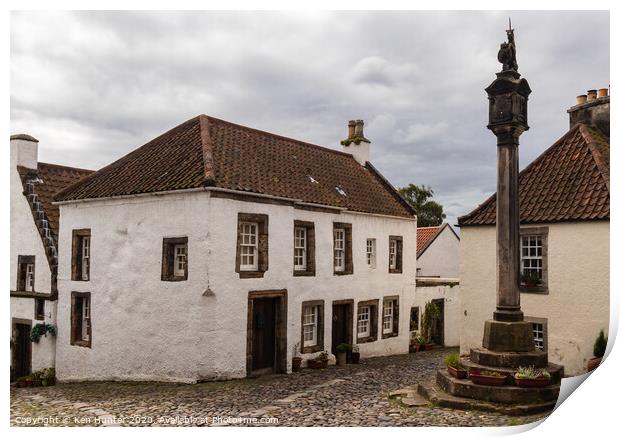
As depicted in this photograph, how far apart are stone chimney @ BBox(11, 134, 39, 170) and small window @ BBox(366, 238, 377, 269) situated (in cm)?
876

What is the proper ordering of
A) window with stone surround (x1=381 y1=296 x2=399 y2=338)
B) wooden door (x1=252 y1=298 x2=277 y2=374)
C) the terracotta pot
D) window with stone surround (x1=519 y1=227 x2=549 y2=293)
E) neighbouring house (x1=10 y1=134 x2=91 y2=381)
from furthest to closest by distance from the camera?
window with stone surround (x1=381 y1=296 x2=399 y2=338) → the terracotta pot → wooden door (x1=252 y1=298 x2=277 y2=374) → neighbouring house (x1=10 y1=134 x2=91 y2=381) → window with stone surround (x1=519 y1=227 x2=549 y2=293)

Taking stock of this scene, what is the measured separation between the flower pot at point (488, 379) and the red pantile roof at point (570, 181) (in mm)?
3170

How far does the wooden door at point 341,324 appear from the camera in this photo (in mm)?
14391

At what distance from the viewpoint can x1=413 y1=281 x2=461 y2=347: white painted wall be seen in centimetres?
1806

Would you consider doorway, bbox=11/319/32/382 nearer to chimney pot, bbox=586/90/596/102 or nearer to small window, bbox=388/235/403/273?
small window, bbox=388/235/403/273

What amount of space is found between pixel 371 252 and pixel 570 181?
668cm

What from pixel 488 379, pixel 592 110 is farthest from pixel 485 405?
pixel 592 110

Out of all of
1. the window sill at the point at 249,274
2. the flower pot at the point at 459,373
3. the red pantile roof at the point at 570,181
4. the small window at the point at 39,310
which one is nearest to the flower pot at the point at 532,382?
the flower pot at the point at 459,373

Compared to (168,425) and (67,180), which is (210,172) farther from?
(168,425)

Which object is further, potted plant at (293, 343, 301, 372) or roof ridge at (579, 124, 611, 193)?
potted plant at (293, 343, 301, 372)

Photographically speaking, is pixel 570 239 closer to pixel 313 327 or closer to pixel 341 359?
pixel 313 327

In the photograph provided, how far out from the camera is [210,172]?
10.8 meters

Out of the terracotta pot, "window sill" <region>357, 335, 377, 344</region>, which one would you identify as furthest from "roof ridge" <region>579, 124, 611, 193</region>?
"window sill" <region>357, 335, 377, 344</region>

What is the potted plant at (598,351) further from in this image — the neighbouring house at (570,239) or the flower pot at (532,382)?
the flower pot at (532,382)
